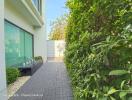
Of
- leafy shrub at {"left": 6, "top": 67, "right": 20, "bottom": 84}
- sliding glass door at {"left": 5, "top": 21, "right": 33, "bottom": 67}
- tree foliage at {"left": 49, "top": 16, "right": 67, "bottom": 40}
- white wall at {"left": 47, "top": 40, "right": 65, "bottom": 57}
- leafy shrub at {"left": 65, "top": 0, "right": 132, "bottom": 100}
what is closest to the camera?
leafy shrub at {"left": 65, "top": 0, "right": 132, "bottom": 100}

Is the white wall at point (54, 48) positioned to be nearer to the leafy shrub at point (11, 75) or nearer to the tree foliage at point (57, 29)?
the tree foliage at point (57, 29)

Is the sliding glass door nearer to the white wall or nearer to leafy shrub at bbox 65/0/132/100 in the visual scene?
leafy shrub at bbox 65/0/132/100

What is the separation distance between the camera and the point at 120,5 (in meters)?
2.29

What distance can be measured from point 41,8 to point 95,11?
1868cm

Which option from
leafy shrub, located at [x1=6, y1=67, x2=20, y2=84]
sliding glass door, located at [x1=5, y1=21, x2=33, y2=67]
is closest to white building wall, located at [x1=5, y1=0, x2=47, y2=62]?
sliding glass door, located at [x1=5, y1=21, x2=33, y2=67]

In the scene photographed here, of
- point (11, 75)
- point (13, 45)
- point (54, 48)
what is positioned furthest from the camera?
point (54, 48)

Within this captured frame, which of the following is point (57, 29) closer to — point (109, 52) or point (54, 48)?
point (54, 48)

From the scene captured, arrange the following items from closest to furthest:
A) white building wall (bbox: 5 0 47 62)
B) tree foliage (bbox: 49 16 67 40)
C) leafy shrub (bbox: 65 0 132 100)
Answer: leafy shrub (bbox: 65 0 132 100) → white building wall (bbox: 5 0 47 62) → tree foliage (bbox: 49 16 67 40)

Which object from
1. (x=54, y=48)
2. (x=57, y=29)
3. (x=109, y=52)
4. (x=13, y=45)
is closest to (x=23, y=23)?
(x=13, y=45)

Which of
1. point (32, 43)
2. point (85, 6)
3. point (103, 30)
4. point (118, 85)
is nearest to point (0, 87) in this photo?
point (85, 6)

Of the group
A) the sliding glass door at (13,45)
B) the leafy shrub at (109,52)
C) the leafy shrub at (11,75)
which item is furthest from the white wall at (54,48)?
the leafy shrub at (109,52)

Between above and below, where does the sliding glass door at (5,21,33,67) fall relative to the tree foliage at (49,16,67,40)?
below

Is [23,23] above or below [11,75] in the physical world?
above

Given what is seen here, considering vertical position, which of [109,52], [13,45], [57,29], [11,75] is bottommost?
[11,75]
